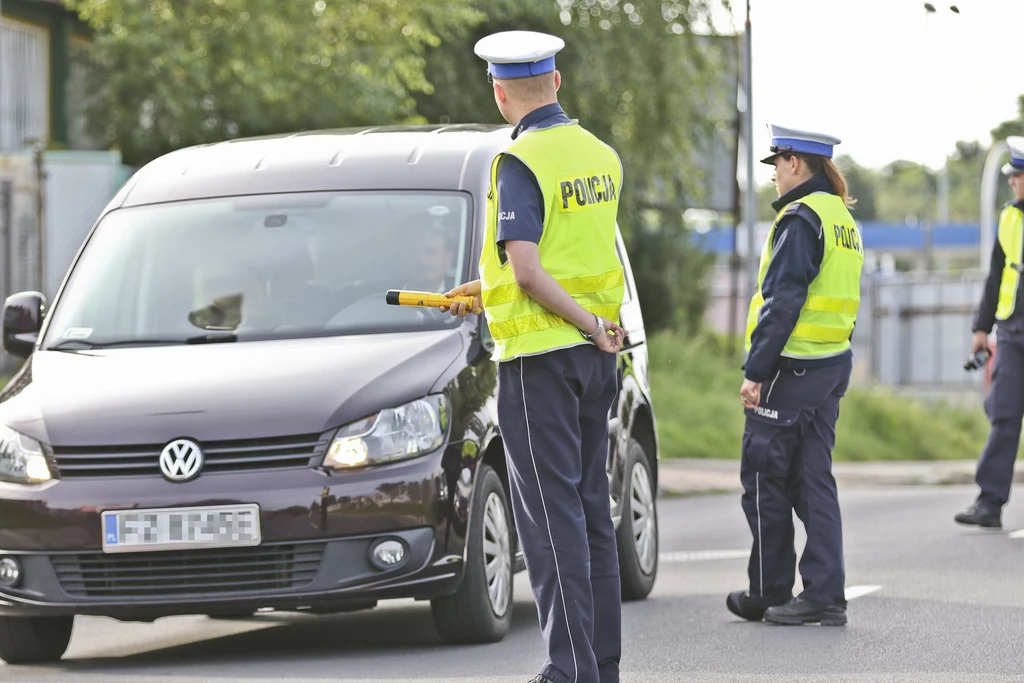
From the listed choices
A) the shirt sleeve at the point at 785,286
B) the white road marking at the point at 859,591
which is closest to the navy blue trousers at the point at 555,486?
the shirt sleeve at the point at 785,286

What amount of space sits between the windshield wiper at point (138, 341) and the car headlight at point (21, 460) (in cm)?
74

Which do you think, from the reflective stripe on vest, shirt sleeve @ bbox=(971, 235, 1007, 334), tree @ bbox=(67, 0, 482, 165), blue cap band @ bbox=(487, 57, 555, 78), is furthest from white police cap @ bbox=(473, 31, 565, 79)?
tree @ bbox=(67, 0, 482, 165)

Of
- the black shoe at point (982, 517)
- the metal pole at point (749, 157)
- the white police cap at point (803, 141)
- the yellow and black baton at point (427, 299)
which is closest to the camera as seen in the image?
the yellow and black baton at point (427, 299)

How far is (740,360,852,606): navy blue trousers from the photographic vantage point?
7488mm

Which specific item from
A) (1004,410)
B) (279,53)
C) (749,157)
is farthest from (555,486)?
(749,157)

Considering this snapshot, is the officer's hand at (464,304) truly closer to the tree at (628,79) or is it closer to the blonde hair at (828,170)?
the blonde hair at (828,170)

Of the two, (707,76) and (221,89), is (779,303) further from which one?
(707,76)

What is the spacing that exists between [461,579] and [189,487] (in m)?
1.01

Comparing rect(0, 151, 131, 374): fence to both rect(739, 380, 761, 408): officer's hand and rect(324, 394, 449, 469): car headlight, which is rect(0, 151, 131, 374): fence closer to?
rect(739, 380, 761, 408): officer's hand

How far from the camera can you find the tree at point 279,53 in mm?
18703

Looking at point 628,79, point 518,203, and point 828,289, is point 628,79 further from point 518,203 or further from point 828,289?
point 518,203

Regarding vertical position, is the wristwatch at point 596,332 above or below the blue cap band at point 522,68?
below

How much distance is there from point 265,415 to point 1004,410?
5.35 metres

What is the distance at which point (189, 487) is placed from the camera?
6551 mm
